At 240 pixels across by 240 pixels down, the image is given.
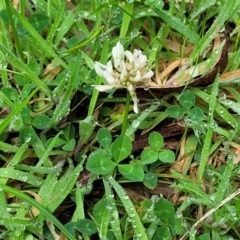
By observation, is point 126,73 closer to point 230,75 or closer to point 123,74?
point 123,74

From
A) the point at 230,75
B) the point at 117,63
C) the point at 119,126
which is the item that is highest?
the point at 117,63

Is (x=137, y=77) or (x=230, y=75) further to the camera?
(x=230, y=75)

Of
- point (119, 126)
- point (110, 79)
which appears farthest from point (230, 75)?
point (110, 79)

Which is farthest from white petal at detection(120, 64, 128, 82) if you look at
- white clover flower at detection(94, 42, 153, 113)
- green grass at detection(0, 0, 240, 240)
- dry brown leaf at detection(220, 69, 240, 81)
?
dry brown leaf at detection(220, 69, 240, 81)

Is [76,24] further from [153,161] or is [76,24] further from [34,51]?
[153,161]

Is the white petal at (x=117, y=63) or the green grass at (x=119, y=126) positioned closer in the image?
the white petal at (x=117, y=63)

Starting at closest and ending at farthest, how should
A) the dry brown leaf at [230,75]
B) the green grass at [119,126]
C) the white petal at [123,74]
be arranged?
1. the white petal at [123,74]
2. the green grass at [119,126]
3. the dry brown leaf at [230,75]

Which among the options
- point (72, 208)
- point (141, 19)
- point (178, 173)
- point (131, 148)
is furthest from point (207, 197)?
point (141, 19)

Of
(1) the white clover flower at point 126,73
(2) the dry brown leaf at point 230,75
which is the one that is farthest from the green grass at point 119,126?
(1) the white clover flower at point 126,73

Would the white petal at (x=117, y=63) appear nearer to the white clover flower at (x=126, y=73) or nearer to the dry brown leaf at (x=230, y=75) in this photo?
the white clover flower at (x=126, y=73)
